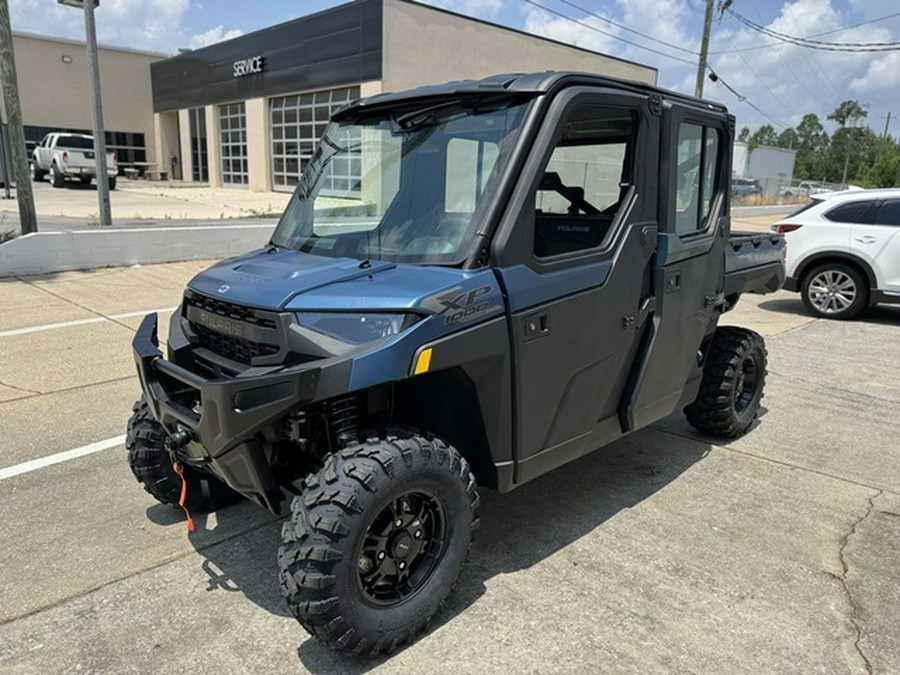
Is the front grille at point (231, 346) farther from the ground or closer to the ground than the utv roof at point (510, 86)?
closer to the ground

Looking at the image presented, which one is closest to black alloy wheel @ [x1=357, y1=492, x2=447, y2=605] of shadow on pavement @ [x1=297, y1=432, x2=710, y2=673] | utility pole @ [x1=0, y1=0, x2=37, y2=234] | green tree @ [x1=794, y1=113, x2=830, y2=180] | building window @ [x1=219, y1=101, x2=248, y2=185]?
shadow on pavement @ [x1=297, y1=432, x2=710, y2=673]

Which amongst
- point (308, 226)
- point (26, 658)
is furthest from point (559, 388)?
point (26, 658)

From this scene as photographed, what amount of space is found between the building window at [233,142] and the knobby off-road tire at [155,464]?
30.1 metres

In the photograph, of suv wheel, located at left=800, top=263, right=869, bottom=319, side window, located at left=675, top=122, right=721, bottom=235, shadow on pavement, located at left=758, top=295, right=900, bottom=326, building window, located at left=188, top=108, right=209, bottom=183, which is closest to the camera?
side window, located at left=675, top=122, right=721, bottom=235

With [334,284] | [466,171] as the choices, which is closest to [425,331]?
[334,284]

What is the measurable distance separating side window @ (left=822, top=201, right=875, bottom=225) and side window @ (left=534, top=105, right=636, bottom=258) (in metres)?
7.25

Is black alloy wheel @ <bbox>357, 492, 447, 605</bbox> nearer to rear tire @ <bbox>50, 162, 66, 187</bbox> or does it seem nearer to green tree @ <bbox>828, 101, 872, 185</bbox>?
rear tire @ <bbox>50, 162, 66, 187</bbox>

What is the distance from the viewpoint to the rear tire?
2777 centimetres

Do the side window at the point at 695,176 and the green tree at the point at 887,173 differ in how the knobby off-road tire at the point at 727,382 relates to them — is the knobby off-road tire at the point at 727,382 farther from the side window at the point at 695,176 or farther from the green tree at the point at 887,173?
the green tree at the point at 887,173

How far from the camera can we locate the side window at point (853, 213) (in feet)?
30.5

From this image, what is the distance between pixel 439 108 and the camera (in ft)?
10.4

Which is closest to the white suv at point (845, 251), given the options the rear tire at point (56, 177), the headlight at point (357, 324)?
the headlight at point (357, 324)

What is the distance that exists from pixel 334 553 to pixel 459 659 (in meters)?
0.70

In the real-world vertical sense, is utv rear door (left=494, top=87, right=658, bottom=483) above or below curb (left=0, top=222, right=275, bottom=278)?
above
